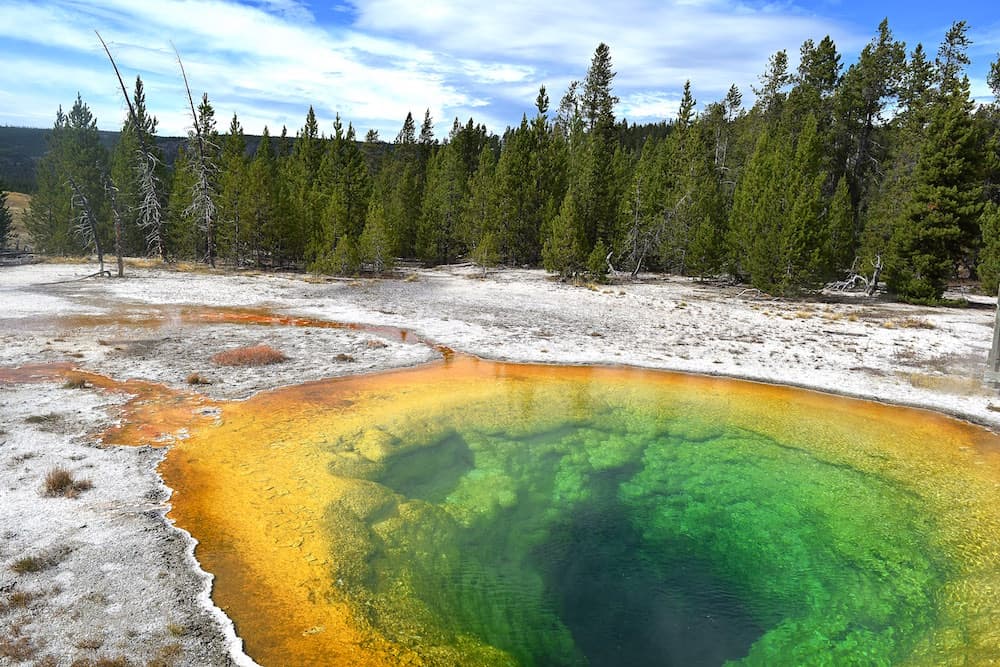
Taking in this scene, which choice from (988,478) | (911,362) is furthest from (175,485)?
(911,362)

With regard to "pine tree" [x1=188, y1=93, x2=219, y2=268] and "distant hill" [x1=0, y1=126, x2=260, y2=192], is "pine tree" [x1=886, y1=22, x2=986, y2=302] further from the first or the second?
"distant hill" [x1=0, y1=126, x2=260, y2=192]

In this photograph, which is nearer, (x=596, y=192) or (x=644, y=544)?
(x=644, y=544)

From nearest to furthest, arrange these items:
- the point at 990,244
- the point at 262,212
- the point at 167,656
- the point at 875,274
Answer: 1. the point at 167,656
2. the point at 990,244
3. the point at 875,274
4. the point at 262,212

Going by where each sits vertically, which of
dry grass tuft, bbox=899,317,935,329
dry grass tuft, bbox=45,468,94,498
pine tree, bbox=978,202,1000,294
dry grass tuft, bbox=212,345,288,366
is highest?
pine tree, bbox=978,202,1000,294

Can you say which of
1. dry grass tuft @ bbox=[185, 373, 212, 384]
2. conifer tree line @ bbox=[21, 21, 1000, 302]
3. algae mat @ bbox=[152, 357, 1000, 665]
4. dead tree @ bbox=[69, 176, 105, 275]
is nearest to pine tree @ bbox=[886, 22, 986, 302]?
conifer tree line @ bbox=[21, 21, 1000, 302]

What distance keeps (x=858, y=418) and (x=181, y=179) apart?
42.0 metres

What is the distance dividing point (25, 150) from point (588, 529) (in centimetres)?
17555

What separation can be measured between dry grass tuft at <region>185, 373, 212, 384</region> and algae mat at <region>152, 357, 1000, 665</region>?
1760 millimetres

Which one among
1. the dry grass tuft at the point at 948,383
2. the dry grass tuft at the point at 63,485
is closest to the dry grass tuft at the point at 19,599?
the dry grass tuft at the point at 63,485

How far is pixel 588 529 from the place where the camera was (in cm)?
848

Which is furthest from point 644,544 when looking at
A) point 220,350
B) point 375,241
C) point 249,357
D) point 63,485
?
point 375,241

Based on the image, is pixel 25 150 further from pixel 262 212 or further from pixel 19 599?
pixel 19 599

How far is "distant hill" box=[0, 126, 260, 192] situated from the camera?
331ft

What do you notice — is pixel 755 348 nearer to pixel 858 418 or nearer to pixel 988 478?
pixel 858 418
